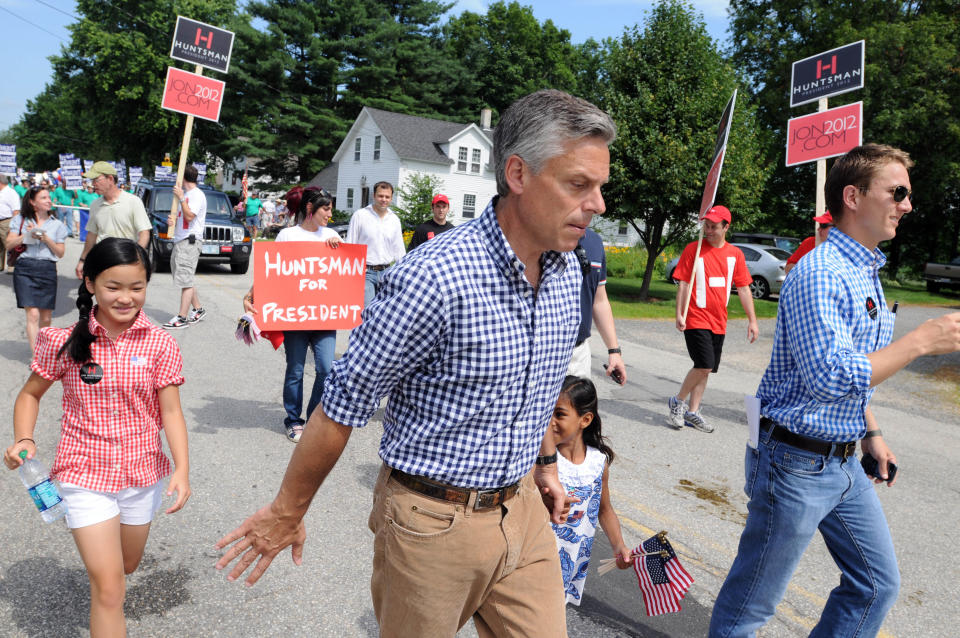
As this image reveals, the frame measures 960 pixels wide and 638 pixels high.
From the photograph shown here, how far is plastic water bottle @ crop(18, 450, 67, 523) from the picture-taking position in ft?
8.37

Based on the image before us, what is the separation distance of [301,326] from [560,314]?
430 centimetres

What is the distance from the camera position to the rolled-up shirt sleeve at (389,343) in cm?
176

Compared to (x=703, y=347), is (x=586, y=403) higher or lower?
lower

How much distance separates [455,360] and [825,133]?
22.9 feet

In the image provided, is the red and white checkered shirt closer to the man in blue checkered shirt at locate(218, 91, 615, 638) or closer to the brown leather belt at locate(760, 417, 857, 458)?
the man in blue checkered shirt at locate(218, 91, 615, 638)

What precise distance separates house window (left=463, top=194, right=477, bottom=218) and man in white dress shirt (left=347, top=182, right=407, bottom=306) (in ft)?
128

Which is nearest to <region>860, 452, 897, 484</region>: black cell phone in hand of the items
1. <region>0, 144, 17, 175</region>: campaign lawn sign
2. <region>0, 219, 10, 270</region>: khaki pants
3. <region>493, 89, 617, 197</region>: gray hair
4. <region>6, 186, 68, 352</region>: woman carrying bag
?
<region>493, 89, 617, 197</region>: gray hair

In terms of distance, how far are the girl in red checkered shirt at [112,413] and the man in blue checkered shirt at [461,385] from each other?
2.97 feet

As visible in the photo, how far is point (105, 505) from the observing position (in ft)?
8.56

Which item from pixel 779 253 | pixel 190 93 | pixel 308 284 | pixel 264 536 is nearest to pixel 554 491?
pixel 264 536

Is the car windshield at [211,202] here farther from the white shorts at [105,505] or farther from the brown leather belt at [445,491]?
the brown leather belt at [445,491]

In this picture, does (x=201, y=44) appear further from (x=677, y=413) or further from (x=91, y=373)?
(x=91, y=373)

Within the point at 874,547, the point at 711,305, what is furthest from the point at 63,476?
the point at 711,305

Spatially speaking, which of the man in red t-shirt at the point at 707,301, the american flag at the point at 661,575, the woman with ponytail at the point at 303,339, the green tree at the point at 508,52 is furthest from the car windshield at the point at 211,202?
the green tree at the point at 508,52
